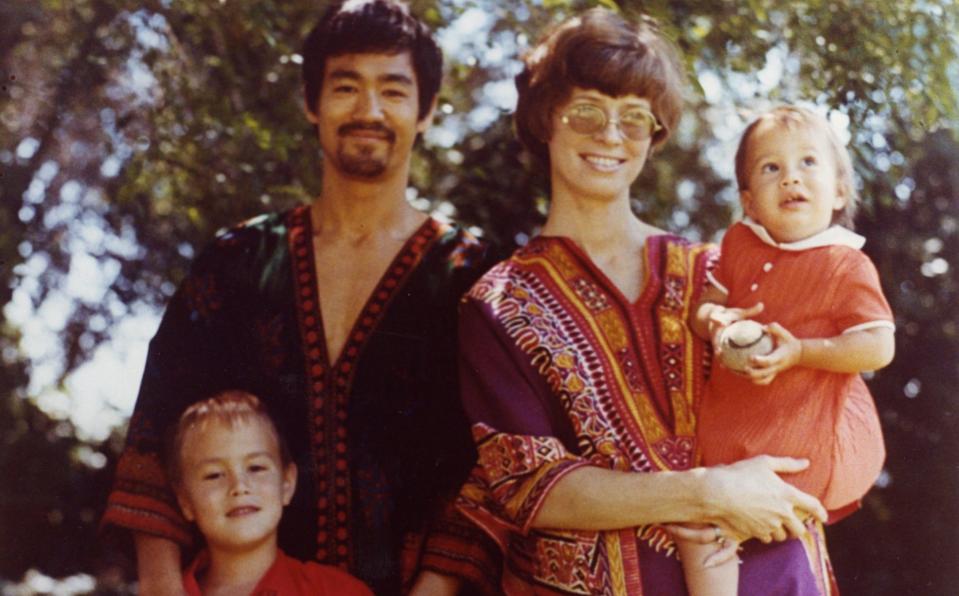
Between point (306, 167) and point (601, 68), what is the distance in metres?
1.46

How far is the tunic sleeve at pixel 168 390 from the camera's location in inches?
113

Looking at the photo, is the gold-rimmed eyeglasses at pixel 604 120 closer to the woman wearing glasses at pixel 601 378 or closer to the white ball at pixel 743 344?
the woman wearing glasses at pixel 601 378

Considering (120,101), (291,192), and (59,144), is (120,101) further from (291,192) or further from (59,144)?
(291,192)

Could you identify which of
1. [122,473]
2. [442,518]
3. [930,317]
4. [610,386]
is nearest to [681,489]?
[610,386]

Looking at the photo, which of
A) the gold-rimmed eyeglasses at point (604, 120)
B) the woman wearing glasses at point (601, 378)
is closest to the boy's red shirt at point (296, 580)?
the woman wearing glasses at point (601, 378)

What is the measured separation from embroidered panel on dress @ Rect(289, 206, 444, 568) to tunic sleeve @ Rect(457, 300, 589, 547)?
0.96 feet

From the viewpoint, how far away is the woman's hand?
2.43 meters

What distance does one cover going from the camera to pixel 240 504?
2754 millimetres

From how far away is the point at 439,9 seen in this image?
377 centimetres

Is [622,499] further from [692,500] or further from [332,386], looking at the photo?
[332,386]

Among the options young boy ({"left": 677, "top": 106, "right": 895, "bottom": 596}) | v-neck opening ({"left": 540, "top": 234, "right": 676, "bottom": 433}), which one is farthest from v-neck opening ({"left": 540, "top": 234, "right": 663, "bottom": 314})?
young boy ({"left": 677, "top": 106, "right": 895, "bottom": 596})

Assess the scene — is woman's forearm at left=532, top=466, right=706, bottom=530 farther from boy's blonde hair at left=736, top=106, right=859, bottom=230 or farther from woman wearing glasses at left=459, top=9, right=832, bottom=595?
boy's blonde hair at left=736, top=106, right=859, bottom=230

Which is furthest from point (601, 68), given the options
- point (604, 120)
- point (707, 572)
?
point (707, 572)

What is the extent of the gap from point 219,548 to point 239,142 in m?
1.45
